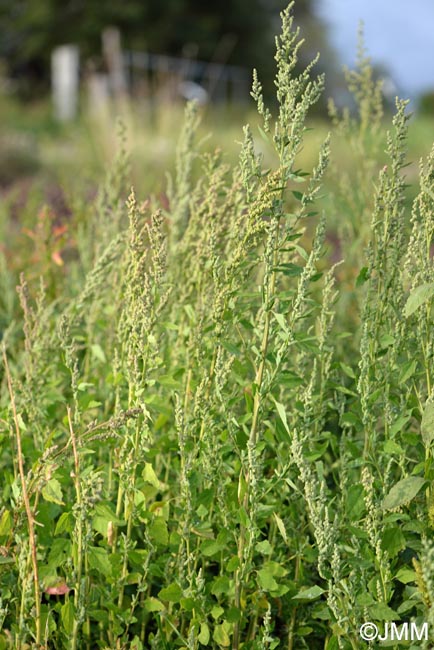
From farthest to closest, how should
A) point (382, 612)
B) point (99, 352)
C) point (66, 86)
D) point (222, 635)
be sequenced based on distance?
point (66, 86)
point (99, 352)
point (222, 635)
point (382, 612)

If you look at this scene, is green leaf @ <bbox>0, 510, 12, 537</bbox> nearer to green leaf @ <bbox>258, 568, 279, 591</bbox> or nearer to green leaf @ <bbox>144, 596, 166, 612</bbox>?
green leaf @ <bbox>144, 596, 166, 612</bbox>

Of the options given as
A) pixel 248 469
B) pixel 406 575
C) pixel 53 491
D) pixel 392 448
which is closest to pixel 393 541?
pixel 406 575

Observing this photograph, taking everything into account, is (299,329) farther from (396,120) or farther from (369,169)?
(369,169)

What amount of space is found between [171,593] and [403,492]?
493mm

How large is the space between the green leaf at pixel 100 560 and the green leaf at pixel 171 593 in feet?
0.36

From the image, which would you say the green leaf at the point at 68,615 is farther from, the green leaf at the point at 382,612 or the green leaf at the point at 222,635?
the green leaf at the point at 382,612

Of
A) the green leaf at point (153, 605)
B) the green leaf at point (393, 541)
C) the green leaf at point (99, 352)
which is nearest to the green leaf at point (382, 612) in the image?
the green leaf at point (393, 541)

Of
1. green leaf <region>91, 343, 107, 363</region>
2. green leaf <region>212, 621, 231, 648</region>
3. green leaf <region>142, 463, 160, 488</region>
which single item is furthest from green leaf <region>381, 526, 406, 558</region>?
green leaf <region>91, 343, 107, 363</region>

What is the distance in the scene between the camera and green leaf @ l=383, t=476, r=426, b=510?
1.48 m

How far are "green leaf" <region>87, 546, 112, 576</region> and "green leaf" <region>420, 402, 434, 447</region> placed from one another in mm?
642

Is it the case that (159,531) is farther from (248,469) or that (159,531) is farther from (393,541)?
(393,541)

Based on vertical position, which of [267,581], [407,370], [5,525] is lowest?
[267,581]

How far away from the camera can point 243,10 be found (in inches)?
1140

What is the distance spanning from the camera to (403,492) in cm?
149
